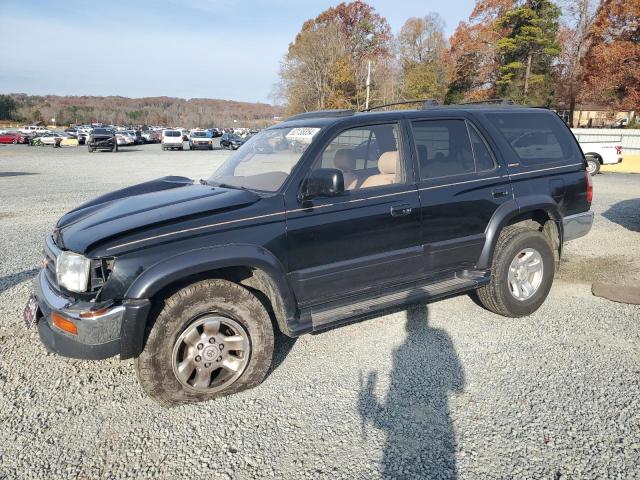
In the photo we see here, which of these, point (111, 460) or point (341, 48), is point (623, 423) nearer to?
point (111, 460)

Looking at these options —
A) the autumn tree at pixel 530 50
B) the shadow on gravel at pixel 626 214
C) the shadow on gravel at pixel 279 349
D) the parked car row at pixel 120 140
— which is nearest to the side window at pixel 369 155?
the shadow on gravel at pixel 279 349

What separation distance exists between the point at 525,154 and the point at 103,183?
14.1 meters

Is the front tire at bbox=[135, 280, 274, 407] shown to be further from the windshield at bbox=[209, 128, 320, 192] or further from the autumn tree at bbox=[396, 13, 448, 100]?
the autumn tree at bbox=[396, 13, 448, 100]

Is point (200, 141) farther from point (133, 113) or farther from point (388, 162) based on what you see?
point (133, 113)

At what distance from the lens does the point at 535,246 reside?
446cm

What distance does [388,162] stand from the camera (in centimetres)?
391

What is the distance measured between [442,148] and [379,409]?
2295mm

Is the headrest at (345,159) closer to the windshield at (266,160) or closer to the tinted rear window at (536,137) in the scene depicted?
the windshield at (266,160)

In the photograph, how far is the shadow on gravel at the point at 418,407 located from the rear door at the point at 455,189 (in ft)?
2.22

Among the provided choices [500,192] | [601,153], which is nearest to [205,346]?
[500,192]

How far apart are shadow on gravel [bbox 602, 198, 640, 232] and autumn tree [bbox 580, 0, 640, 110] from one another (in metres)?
23.7

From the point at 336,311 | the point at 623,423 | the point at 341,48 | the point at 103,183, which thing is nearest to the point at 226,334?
the point at 336,311

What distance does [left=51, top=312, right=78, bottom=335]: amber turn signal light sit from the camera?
110 inches

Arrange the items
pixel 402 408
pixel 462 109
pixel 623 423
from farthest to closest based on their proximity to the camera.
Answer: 1. pixel 462 109
2. pixel 402 408
3. pixel 623 423
